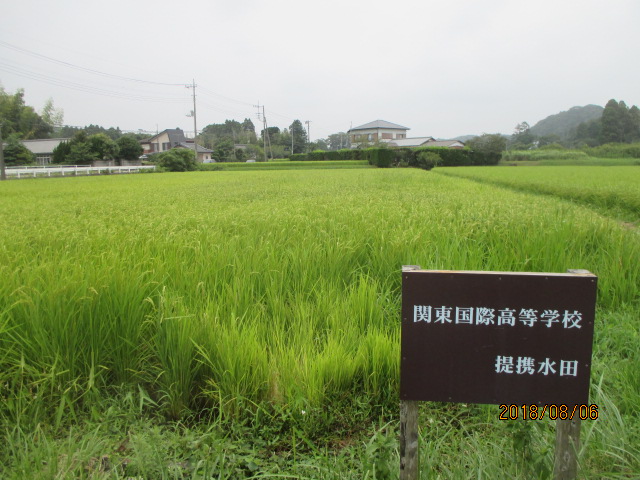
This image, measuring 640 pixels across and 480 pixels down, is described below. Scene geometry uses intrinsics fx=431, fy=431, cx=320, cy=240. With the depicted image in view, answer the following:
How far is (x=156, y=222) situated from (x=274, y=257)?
2195mm

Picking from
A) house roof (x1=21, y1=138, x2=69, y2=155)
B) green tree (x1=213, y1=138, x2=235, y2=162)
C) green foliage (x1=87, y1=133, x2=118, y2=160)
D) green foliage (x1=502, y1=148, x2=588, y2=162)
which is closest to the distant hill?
green foliage (x1=502, y1=148, x2=588, y2=162)

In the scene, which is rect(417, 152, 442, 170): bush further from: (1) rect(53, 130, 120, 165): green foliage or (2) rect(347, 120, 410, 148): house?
(2) rect(347, 120, 410, 148): house

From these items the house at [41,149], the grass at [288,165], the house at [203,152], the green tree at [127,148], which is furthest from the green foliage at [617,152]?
the house at [41,149]

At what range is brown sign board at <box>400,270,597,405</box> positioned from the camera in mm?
1334

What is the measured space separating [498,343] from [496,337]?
0.02 metres

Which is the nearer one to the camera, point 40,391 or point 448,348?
point 448,348

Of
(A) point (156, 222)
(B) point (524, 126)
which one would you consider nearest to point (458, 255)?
(A) point (156, 222)

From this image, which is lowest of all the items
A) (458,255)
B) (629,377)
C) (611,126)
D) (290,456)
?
(290,456)

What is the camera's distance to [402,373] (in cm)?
142

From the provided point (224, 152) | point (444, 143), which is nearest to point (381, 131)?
point (444, 143)

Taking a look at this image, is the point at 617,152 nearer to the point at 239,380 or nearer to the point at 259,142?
the point at 239,380

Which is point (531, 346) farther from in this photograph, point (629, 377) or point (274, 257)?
point (274, 257)
